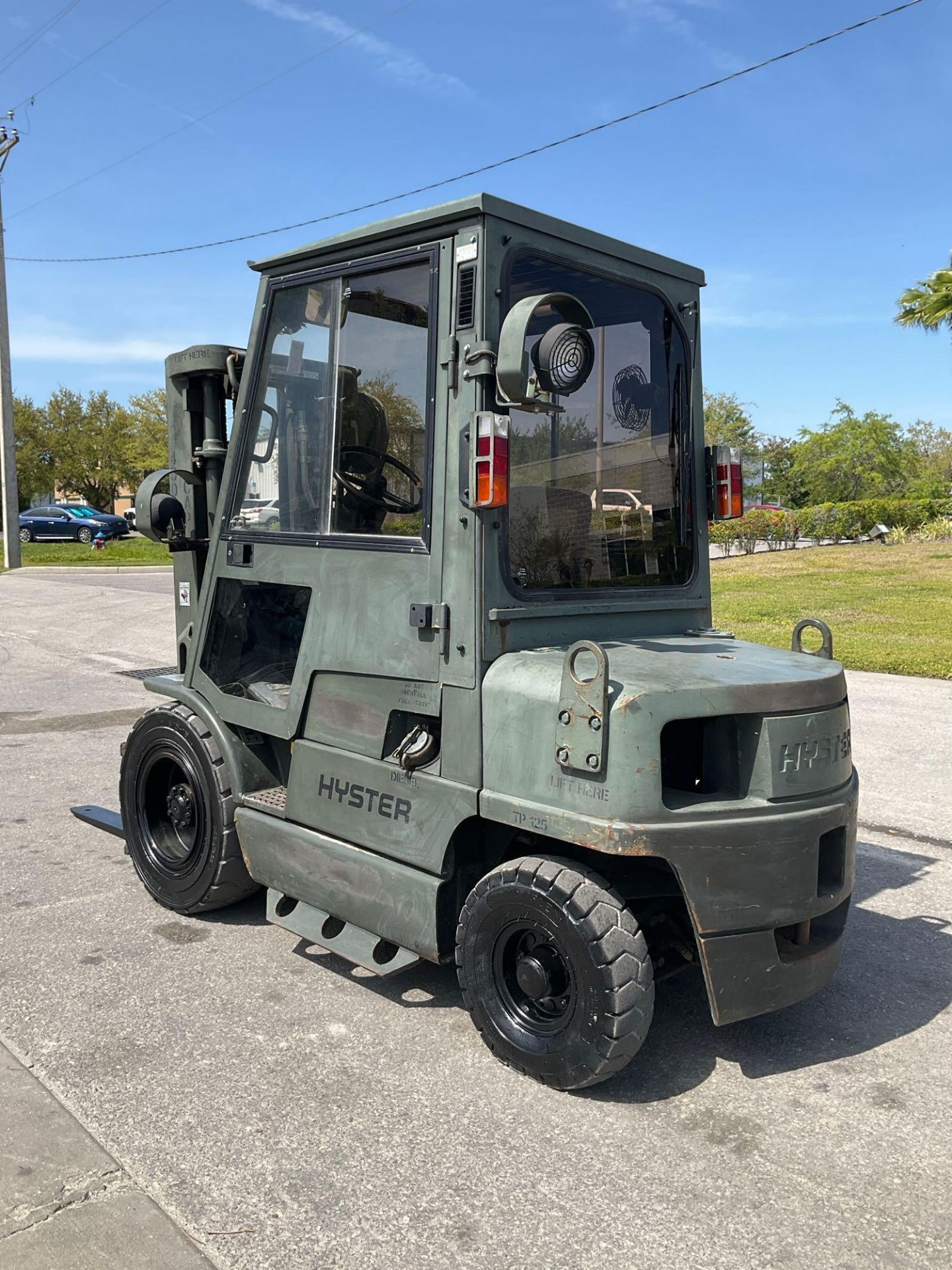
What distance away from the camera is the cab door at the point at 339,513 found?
3531 mm

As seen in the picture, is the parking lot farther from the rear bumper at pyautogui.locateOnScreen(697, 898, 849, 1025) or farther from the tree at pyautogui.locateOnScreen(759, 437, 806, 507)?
the tree at pyautogui.locateOnScreen(759, 437, 806, 507)

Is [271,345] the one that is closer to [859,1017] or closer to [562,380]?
[562,380]

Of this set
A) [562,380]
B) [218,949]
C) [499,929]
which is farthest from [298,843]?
[562,380]

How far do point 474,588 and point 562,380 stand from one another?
0.69 metres

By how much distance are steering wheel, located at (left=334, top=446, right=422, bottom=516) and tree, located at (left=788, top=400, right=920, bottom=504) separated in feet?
160

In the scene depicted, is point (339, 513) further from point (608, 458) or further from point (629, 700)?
point (629, 700)

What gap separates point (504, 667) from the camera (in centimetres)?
331

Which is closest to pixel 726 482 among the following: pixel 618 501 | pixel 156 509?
pixel 618 501

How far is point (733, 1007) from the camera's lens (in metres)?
3.11

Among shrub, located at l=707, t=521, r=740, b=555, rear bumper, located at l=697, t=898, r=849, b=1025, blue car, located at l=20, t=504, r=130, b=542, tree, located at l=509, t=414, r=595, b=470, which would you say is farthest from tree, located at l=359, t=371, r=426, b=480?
blue car, located at l=20, t=504, r=130, b=542

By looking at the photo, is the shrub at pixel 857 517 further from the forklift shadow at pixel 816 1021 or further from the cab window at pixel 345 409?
the cab window at pixel 345 409

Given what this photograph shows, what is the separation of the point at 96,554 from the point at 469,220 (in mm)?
33130

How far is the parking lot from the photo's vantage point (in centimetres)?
254

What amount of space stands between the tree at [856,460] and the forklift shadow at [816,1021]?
47639 millimetres
